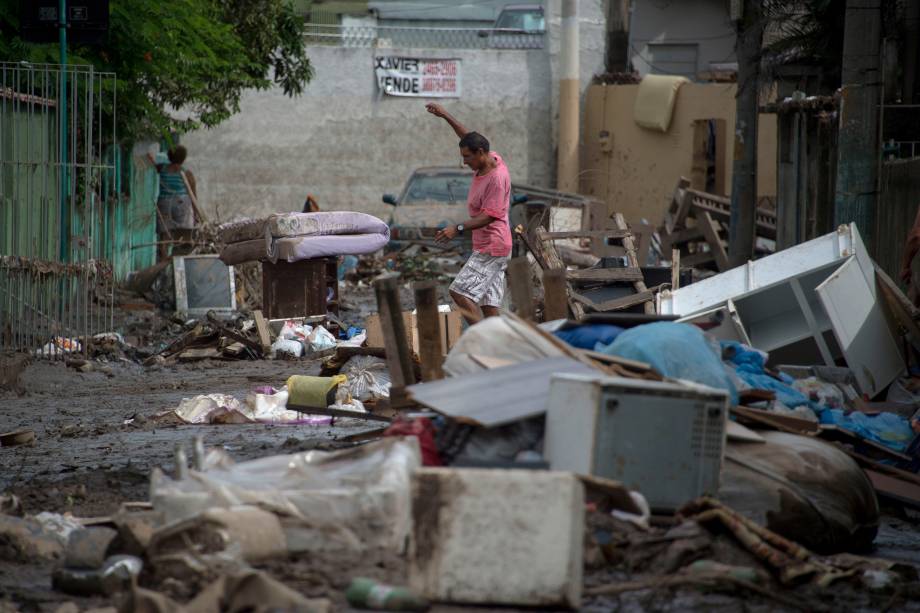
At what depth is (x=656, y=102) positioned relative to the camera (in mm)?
27031

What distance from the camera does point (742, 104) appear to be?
17406 millimetres

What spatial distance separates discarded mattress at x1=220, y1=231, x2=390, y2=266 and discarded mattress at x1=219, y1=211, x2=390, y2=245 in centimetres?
7

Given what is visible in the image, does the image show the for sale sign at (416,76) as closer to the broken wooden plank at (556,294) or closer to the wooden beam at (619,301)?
the wooden beam at (619,301)

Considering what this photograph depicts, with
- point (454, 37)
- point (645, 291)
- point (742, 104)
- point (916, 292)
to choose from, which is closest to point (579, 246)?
point (742, 104)

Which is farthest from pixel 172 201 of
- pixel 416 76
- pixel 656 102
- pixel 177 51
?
pixel 656 102

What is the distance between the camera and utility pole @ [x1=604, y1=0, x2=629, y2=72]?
96.9 feet

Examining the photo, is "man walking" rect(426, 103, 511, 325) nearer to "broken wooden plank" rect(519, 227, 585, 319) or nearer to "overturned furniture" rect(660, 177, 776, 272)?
"broken wooden plank" rect(519, 227, 585, 319)

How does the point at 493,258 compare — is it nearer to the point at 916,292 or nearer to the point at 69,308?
the point at 916,292

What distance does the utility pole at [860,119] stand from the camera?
35.4 ft

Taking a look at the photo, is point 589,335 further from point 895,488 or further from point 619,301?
point 619,301

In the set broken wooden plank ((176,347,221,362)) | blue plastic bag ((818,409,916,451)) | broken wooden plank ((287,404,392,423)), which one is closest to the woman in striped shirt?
broken wooden plank ((176,347,221,362))

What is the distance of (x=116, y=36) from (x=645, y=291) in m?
6.63

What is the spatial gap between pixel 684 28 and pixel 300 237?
75.3 feet

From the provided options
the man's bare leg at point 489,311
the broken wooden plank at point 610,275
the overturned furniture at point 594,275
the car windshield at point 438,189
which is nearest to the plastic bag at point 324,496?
the man's bare leg at point 489,311
